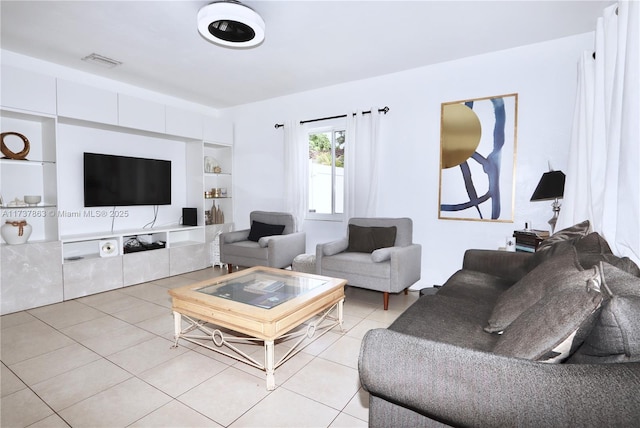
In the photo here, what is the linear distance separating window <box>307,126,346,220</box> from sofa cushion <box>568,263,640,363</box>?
3.55 meters

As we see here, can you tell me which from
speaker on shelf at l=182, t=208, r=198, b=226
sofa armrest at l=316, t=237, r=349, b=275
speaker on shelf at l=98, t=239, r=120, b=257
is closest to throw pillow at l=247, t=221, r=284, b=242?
speaker on shelf at l=182, t=208, r=198, b=226

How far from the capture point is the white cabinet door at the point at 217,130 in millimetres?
4986

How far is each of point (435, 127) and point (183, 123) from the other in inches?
134

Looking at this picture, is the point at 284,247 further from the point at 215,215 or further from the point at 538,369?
the point at 538,369

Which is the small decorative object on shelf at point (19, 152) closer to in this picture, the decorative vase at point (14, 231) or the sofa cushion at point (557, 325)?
the decorative vase at point (14, 231)

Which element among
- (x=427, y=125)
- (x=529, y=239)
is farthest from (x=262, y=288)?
(x=427, y=125)

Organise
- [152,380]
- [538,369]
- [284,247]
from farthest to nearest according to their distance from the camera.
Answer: [284,247] → [152,380] → [538,369]

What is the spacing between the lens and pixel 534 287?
151cm

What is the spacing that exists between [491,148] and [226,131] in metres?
3.84

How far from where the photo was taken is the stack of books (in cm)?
281

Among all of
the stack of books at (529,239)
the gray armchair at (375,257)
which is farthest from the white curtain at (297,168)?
the stack of books at (529,239)

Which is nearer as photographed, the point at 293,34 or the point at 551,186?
the point at 551,186

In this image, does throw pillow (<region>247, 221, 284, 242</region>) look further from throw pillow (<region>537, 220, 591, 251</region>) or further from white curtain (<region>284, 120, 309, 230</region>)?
throw pillow (<region>537, 220, 591, 251</region>)

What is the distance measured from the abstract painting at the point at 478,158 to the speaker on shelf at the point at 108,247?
3.85 metres
